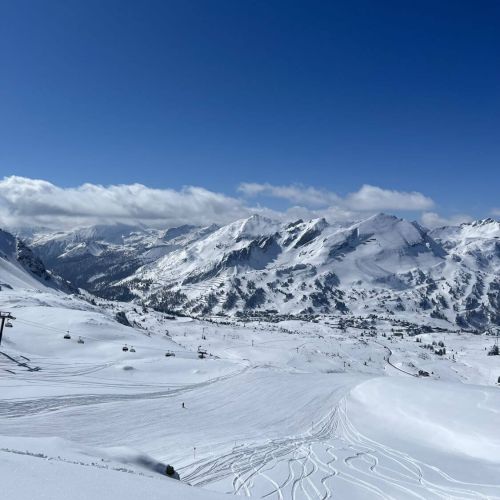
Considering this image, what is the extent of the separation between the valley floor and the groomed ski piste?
5.1 inches

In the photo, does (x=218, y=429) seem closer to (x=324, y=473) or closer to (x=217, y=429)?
(x=217, y=429)

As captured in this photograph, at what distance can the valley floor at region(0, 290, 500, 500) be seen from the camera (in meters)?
21.3

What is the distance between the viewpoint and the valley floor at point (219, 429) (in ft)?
69.8

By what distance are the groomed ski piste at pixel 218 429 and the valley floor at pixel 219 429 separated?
129mm

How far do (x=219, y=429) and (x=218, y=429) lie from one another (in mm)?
118

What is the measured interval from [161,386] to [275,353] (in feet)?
456

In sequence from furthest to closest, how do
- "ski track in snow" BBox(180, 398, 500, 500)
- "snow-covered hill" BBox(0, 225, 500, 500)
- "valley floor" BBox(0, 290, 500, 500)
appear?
"ski track in snow" BBox(180, 398, 500, 500)
"snow-covered hill" BBox(0, 225, 500, 500)
"valley floor" BBox(0, 290, 500, 500)

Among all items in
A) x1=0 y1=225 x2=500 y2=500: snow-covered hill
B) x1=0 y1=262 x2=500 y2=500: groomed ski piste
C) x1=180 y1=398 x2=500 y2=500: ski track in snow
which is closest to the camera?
x1=0 y1=262 x2=500 y2=500: groomed ski piste

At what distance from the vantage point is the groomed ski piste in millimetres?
21031

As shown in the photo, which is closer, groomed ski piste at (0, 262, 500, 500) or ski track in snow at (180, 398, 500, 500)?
groomed ski piste at (0, 262, 500, 500)

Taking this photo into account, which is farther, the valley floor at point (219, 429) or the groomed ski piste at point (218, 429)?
the valley floor at point (219, 429)

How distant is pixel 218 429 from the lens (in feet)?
151

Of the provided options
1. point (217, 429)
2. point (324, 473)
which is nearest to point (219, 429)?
point (217, 429)

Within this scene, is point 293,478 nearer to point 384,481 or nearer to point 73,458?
point 384,481
